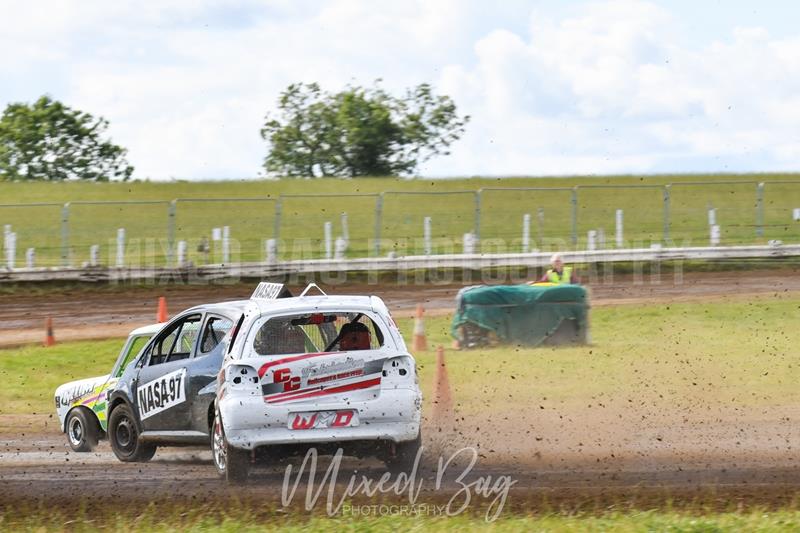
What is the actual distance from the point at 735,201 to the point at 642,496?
23.1 metres

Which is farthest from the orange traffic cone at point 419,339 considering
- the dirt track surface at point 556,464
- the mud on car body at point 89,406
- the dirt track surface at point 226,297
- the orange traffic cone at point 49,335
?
the mud on car body at point 89,406

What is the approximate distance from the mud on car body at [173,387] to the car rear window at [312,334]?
44 cm

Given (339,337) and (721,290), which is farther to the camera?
(721,290)

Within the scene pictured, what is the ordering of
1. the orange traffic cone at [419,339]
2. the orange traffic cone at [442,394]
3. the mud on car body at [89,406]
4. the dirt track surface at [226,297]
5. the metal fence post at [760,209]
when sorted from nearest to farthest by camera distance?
the mud on car body at [89,406] < the orange traffic cone at [442,394] < the orange traffic cone at [419,339] < the dirt track surface at [226,297] < the metal fence post at [760,209]

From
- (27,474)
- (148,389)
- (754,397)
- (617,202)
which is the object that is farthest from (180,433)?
(617,202)

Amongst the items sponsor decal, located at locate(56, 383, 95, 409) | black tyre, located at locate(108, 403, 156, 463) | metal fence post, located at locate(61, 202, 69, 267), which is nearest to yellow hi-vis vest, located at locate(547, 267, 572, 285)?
sponsor decal, located at locate(56, 383, 95, 409)

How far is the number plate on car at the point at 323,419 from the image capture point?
342 inches

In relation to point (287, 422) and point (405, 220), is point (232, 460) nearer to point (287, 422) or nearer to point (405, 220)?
point (287, 422)

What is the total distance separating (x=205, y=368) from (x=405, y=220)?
66.4 ft

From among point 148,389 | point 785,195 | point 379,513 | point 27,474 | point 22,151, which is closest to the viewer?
point 379,513

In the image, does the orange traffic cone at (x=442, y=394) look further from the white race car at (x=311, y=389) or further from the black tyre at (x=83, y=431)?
the black tyre at (x=83, y=431)

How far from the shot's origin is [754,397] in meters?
13.8

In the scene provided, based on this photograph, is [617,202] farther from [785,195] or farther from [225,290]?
[225,290]

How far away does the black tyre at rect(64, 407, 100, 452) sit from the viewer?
36.3 feet
